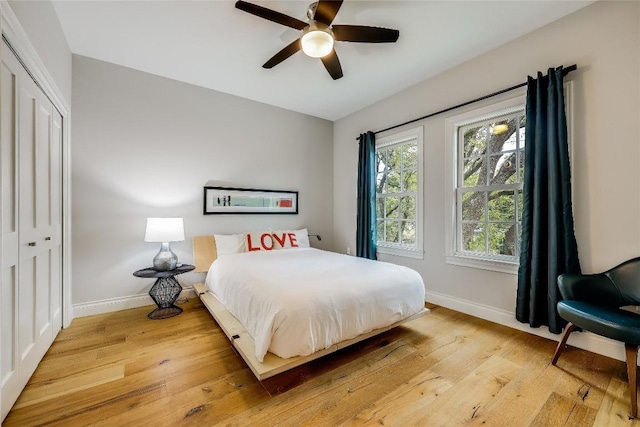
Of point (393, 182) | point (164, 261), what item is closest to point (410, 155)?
point (393, 182)

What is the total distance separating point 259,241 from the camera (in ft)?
11.6

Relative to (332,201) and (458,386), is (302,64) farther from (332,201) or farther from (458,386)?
(458,386)

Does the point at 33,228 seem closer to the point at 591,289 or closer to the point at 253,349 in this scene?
the point at 253,349

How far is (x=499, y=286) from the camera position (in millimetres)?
2666

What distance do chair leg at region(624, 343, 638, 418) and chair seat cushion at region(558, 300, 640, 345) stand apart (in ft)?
0.20

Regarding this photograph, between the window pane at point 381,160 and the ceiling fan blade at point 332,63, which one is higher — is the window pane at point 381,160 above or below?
below

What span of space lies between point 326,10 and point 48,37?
215cm

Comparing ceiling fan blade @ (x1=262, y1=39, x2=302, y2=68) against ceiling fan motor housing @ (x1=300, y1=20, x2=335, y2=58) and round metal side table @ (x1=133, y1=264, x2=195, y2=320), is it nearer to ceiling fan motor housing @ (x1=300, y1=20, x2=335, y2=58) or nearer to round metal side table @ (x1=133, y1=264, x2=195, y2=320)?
ceiling fan motor housing @ (x1=300, y1=20, x2=335, y2=58)

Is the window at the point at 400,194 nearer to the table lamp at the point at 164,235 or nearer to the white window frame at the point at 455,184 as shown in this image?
the white window frame at the point at 455,184

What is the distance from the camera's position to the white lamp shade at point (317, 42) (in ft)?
6.41

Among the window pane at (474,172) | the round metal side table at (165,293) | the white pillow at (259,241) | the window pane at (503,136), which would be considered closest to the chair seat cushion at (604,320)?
the window pane at (474,172)

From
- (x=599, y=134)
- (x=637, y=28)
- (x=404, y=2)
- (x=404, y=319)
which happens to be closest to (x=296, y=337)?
(x=404, y=319)

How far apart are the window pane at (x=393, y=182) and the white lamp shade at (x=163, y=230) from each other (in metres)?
2.82

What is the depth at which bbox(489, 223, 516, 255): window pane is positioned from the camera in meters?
2.67
